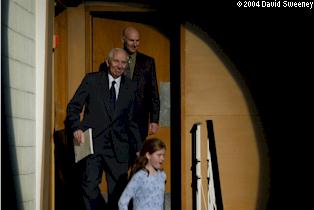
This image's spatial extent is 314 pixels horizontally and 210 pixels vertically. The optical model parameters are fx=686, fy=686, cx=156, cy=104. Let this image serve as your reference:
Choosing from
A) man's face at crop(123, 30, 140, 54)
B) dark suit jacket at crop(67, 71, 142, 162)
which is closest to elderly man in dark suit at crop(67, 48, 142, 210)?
dark suit jacket at crop(67, 71, 142, 162)

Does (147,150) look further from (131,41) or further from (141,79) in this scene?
(131,41)

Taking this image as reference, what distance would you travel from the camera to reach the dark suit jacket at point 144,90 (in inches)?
287

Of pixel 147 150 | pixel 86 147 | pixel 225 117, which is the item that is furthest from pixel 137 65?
pixel 147 150

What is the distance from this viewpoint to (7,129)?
18.8 feet

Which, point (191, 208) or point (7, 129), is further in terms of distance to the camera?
point (191, 208)

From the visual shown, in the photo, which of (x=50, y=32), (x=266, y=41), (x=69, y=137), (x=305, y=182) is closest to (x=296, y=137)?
(x=305, y=182)

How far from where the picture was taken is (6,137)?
224 inches

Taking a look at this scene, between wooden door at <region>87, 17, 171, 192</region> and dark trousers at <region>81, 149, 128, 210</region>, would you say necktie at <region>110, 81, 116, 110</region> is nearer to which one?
dark trousers at <region>81, 149, 128, 210</region>

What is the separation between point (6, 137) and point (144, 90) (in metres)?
2.06

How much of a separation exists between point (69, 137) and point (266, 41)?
2340mm

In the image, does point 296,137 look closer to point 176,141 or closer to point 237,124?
point 237,124

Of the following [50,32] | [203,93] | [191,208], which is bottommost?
[191,208]

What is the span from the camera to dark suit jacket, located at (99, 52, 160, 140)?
730 cm

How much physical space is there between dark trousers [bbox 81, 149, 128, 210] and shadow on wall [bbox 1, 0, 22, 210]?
83cm
